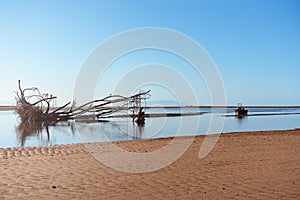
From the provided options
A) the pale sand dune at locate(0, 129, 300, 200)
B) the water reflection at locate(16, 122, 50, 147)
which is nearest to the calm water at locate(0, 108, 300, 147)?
the water reflection at locate(16, 122, 50, 147)

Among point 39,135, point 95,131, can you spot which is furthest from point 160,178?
point 95,131

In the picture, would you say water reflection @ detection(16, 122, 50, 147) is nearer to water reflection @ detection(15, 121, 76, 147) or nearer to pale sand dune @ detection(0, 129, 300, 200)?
water reflection @ detection(15, 121, 76, 147)

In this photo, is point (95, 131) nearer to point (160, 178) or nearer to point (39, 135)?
point (39, 135)

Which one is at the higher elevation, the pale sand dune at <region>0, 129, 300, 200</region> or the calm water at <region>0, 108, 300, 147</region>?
the calm water at <region>0, 108, 300, 147</region>

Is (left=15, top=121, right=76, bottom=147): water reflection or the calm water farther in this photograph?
the calm water

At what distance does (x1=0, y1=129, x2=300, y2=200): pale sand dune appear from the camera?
5.77m

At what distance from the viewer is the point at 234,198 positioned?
5.52m

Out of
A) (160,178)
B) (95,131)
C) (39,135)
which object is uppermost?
(95,131)

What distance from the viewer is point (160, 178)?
7.06 m

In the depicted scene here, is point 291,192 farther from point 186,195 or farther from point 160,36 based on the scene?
point 160,36

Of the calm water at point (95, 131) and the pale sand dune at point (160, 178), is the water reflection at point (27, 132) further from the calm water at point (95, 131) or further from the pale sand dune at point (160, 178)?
the pale sand dune at point (160, 178)

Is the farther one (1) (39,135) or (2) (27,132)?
(2) (27,132)

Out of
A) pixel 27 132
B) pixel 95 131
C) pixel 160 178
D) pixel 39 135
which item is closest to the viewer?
pixel 160 178

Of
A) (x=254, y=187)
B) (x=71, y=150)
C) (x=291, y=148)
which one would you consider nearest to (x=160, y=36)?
(x=71, y=150)
